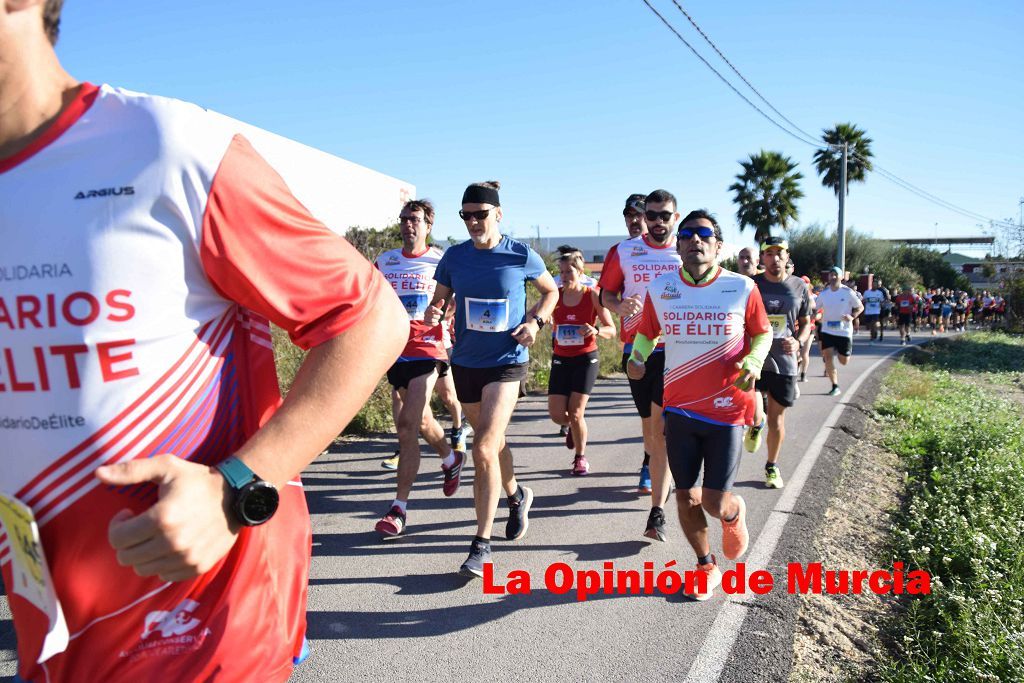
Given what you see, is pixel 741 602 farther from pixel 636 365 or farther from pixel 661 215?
pixel 661 215

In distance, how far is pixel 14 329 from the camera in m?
1.21

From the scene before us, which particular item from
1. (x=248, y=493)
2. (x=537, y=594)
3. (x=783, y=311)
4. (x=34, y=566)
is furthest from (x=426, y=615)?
(x=783, y=311)

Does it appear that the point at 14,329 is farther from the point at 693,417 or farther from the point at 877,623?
the point at 877,623

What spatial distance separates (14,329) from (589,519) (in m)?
5.13

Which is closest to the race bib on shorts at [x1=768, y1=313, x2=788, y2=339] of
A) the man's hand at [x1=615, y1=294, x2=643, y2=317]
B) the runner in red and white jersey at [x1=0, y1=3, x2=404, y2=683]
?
the man's hand at [x1=615, y1=294, x2=643, y2=317]

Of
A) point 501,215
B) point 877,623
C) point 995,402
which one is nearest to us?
point 877,623

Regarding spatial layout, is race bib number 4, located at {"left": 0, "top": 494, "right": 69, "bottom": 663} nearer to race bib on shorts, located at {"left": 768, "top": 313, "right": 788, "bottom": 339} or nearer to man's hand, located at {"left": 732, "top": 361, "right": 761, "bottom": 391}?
man's hand, located at {"left": 732, "top": 361, "right": 761, "bottom": 391}

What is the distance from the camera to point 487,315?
5.31 m

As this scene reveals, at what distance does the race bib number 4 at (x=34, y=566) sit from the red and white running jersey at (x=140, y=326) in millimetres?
22

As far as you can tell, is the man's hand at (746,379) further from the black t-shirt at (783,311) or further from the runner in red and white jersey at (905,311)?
the runner in red and white jersey at (905,311)

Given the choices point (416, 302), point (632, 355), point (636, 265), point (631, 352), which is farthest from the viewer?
point (416, 302)

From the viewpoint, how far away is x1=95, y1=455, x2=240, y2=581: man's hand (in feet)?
3.51

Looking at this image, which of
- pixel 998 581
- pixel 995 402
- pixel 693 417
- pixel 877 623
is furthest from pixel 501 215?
pixel 995 402

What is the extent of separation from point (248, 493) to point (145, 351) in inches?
11.3
